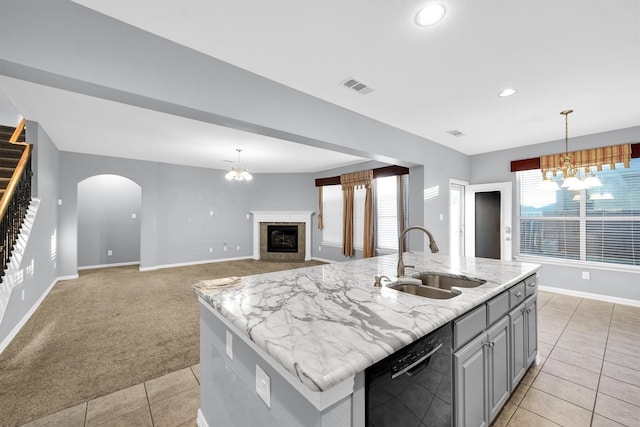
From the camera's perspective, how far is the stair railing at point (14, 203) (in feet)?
8.77

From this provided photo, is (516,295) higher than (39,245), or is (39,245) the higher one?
(39,245)

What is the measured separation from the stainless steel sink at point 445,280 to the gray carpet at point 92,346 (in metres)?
2.22

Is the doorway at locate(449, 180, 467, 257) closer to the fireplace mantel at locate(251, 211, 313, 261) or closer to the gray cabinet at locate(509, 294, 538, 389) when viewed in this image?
A: the gray cabinet at locate(509, 294, 538, 389)

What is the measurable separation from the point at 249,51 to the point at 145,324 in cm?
331

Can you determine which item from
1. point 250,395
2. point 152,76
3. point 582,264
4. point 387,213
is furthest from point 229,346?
point 582,264

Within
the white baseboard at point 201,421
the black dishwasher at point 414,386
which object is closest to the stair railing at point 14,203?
the white baseboard at point 201,421

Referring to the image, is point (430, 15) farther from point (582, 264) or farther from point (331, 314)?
point (582, 264)

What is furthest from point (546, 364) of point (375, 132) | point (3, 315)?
point (3, 315)

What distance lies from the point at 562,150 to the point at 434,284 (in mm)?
4257

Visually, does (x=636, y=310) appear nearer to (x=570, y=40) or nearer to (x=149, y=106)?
(x=570, y=40)

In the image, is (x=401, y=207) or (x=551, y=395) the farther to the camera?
(x=401, y=207)

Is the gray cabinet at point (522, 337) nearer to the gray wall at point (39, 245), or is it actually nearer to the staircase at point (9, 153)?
the gray wall at point (39, 245)

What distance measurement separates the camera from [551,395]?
1979mm

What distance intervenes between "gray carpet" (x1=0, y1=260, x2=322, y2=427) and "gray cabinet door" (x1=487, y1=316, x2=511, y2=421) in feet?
7.88
